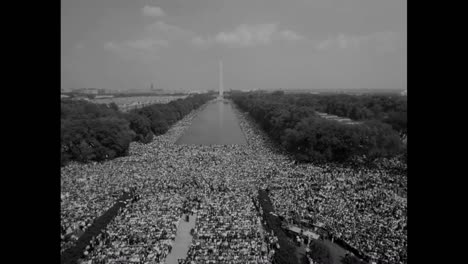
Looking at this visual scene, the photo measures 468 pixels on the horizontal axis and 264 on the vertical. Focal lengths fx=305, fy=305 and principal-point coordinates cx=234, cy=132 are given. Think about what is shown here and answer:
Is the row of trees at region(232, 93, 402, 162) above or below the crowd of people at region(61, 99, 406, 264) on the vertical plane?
above

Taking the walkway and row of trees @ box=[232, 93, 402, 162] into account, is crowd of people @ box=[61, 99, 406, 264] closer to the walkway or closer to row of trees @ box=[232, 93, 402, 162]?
the walkway

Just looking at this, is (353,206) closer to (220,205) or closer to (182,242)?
(220,205)

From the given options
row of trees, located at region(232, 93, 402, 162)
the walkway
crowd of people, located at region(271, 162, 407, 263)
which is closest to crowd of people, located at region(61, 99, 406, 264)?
crowd of people, located at region(271, 162, 407, 263)

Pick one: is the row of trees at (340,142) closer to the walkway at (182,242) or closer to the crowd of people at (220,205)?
the crowd of people at (220,205)

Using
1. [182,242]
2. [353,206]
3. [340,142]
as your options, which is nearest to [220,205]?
[182,242]

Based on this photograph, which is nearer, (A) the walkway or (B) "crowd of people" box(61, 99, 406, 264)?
(A) the walkway
